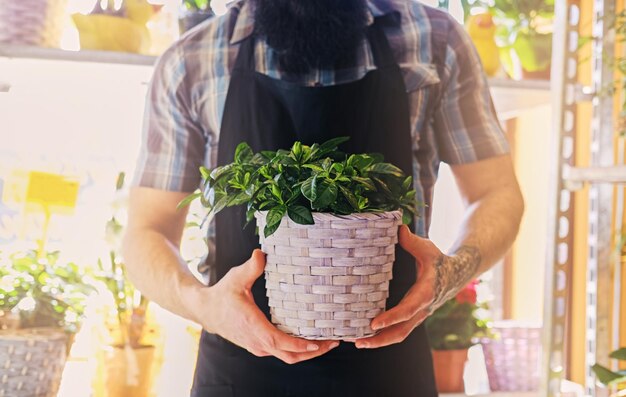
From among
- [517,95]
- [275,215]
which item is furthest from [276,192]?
[517,95]

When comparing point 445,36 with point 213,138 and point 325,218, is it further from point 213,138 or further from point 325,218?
point 325,218

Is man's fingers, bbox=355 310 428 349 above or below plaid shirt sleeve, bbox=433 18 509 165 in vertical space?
below

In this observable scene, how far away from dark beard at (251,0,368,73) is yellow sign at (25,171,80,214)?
507 mm

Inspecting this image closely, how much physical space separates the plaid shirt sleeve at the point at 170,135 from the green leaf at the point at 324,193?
0.57 metres

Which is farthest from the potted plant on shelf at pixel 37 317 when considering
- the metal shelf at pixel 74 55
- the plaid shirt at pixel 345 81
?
the metal shelf at pixel 74 55

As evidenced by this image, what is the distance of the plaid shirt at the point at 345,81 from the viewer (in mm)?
1495

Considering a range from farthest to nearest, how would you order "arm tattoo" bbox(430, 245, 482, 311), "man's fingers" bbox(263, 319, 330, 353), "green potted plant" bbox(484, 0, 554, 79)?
"green potted plant" bbox(484, 0, 554, 79) → "arm tattoo" bbox(430, 245, 482, 311) → "man's fingers" bbox(263, 319, 330, 353)

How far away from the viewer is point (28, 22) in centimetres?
145

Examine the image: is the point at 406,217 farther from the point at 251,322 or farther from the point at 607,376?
the point at 607,376

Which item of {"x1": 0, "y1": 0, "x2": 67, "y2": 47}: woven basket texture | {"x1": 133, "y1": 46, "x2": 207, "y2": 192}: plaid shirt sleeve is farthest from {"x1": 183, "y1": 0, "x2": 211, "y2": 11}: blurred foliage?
{"x1": 0, "y1": 0, "x2": 67, "y2": 47}: woven basket texture

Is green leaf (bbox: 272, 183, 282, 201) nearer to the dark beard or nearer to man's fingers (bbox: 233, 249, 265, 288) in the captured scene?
man's fingers (bbox: 233, 249, 265, 288)

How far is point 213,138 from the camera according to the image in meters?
1.50

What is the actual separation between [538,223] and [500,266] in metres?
0.15

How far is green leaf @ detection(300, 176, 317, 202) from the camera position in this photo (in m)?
0.98
